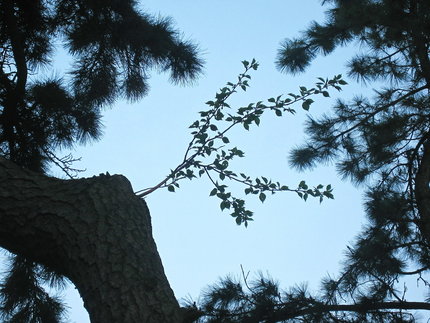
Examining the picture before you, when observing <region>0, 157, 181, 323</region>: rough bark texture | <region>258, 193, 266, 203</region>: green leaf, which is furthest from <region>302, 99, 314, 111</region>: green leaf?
<region>0, 157, 181, 323</region>: rough bark texture

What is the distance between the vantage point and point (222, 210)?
271cm

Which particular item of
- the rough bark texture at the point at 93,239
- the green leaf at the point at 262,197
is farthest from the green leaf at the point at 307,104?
the rough bark texture at the point at 93,239

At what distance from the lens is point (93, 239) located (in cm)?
181

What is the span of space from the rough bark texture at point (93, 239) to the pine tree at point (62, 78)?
130cm

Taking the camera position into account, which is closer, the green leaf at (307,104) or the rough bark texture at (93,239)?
→ the rough bark texture at (93,239)

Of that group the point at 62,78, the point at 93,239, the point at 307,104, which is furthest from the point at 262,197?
the point at 62,78

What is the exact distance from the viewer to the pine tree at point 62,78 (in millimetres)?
3148

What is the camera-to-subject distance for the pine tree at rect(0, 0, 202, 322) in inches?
124

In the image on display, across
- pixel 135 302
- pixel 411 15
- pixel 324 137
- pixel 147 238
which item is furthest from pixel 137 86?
pixel 135 302

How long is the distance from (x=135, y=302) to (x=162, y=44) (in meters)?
2.37

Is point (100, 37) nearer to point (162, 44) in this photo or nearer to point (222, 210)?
point (162, 44)

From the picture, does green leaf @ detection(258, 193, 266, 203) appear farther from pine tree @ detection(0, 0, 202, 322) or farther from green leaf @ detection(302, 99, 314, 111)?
pine tree @ detection(0, 0, 202, 322)

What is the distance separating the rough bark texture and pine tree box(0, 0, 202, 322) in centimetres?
130

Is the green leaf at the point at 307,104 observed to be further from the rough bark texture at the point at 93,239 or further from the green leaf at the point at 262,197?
the rough bark texture at the point at 93,239
